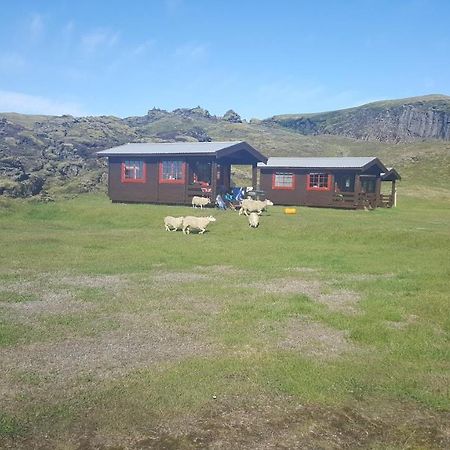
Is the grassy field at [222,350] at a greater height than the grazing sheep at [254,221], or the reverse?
the grazing sheep at [254,221]

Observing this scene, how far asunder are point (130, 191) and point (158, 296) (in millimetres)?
26599

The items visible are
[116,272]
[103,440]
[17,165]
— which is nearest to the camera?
[103,440]

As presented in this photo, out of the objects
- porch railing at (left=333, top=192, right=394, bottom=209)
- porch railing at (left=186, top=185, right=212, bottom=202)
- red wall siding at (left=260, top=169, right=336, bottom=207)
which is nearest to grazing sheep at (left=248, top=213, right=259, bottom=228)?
porch railing at (left=186, top=185, right=212, bottom=202)

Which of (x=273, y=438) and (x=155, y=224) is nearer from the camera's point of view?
(x=273, y=438)

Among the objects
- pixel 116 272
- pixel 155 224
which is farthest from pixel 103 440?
pixel 155 224

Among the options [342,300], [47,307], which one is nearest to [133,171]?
[47,307]

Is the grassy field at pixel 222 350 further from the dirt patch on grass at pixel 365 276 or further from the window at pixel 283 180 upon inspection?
the window at pixel 283 180

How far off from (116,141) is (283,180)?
4663 centimetres

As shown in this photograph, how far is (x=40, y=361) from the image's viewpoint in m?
8.04

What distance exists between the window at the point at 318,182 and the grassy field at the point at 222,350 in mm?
20585

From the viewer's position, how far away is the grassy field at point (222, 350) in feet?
20.7

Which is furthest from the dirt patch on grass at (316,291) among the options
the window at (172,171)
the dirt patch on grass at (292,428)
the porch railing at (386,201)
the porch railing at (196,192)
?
the porch railing at (386,201)

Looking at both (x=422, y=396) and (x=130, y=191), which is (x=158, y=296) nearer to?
(x=422, y=396)

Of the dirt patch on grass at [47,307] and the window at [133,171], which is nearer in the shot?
the dirt patch on grass at [47,307]
